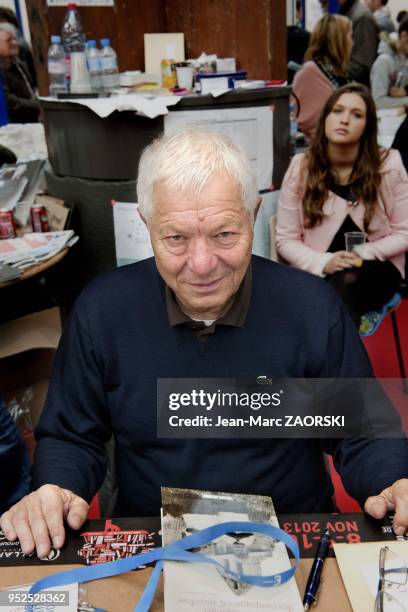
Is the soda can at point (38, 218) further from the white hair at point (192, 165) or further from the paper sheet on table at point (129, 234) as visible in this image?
the white hair at point (192, 165)

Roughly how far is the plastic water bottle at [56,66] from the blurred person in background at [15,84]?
2.07m

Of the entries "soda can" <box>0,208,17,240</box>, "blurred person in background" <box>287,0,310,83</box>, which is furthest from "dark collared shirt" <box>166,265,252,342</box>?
"blurred person in background" <box>287,0,310,83</box>

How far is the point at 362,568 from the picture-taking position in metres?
0.84

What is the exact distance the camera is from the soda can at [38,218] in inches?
117

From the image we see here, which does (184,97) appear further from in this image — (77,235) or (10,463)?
(10,463)

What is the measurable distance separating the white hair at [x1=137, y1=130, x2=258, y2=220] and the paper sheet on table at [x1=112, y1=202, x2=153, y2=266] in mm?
1622

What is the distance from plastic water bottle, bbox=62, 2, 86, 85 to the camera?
293 centimetres

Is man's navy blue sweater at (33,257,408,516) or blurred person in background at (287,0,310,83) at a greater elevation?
blurred person in background at (287,0,310,83)

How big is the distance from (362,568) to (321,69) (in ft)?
14.6

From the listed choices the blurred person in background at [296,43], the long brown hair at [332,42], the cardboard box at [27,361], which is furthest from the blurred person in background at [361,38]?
the cardboard box at [27,361]

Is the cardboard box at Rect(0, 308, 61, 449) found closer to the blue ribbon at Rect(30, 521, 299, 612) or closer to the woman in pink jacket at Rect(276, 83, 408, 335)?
the woman in pink jacket at Rect(276, 83, 408, 335)

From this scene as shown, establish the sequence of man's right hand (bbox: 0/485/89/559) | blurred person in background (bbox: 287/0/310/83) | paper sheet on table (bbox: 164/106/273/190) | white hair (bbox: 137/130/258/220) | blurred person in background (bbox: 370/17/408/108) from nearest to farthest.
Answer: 1. man's right hand (bbox: 0/485/89/559)
2. white hair (bbox: 137/130/258/220)
3. paper sheet on table (bbox: 164/106/273/190)
4. blurred person in background (bbox: 370/17/408/108)
5. blurred person in background (bbox: 287/0/310/83)

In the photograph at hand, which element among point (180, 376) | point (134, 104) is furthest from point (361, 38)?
point (180, 376)

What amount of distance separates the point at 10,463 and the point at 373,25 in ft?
20.2
